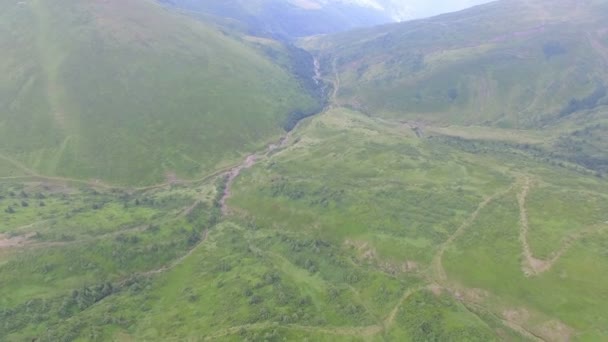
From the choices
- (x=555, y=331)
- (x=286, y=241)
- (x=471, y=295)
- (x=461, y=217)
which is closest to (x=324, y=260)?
(x=286, y=241)

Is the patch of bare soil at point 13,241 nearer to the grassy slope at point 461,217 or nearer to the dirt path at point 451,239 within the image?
the grassy slope at point 461,217

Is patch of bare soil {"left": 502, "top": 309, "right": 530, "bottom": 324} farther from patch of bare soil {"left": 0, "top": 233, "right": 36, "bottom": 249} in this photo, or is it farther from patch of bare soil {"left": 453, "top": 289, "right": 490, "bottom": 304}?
patch of bare soil {"left": 0, "top": 233, "right": 36, "bottom": 249}

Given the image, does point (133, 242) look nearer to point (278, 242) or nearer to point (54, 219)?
point (54, 219)

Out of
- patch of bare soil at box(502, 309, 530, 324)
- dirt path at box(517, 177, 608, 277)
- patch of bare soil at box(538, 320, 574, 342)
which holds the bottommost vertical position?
patch of bare soil at box(538, 320, 574, 342)

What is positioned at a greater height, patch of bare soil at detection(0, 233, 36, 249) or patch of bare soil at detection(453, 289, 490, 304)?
patch of bare soil at detection(0, 233, 36, 249)

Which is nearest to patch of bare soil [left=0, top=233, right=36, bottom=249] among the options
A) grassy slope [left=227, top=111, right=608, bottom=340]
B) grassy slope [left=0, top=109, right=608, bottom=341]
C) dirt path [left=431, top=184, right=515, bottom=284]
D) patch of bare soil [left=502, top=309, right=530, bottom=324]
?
grassy slope [left=0, top=109, right=608, bottom=341]

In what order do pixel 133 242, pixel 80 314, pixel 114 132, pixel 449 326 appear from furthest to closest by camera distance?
pixel 114 132 < pixel 133 242 < pixel 80 314 < pixel 449 326

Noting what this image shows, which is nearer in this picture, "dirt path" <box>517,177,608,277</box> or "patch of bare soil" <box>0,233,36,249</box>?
"dirt path" <box>517,177,608,277</box>

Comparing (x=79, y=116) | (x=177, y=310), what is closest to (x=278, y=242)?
(x=177, y=310)
